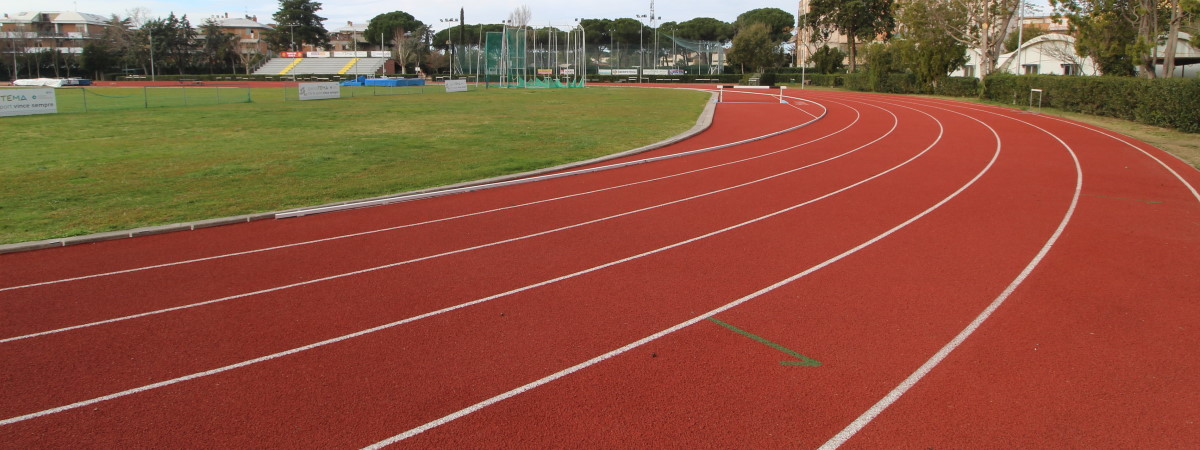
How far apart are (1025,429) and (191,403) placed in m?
5.06

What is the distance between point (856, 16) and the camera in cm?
6025

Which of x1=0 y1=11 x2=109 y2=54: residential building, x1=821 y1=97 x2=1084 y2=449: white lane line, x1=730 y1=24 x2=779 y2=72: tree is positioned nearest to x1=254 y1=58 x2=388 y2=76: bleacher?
x1=0 y1=11 x2=109 y2=54: residential building

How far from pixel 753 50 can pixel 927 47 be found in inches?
1303

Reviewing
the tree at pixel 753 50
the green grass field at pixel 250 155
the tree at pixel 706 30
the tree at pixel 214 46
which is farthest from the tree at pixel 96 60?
the tree at pixel 706 30

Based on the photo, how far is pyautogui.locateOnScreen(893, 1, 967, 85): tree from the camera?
4391 cm

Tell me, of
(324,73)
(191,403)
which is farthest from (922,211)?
(324,73)

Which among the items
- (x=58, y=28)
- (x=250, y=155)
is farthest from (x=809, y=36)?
(x=58, y=28)

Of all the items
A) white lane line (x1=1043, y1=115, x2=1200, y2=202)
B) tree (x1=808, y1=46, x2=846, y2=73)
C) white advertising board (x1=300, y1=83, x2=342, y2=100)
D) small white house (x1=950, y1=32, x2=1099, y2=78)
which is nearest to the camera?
white lane line (x1=1043, y1=115, x2=1200, y2=202)

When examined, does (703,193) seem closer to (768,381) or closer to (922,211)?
(922,211)

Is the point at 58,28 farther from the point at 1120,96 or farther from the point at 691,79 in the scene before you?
the point at 1120,96

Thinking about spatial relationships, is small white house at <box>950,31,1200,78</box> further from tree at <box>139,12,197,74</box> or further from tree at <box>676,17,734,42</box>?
tree at <box>139,12,197,74</box>

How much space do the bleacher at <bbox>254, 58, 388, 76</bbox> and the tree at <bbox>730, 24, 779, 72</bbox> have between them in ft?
147

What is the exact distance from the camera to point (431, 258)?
7.76 m

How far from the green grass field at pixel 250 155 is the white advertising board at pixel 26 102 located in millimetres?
1060
